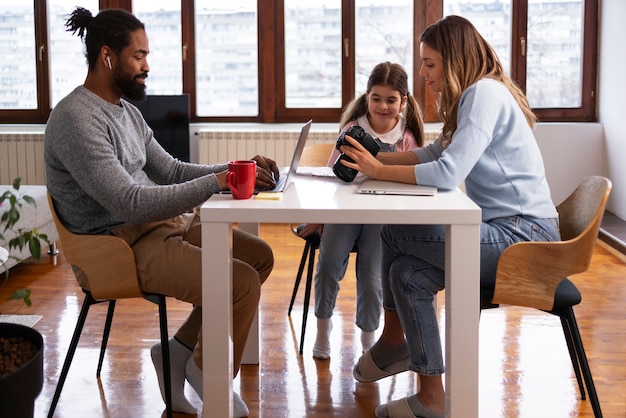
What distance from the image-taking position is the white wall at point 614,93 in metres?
5.27

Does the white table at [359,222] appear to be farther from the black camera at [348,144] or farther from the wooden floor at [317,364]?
the wooden floor at [317,364]

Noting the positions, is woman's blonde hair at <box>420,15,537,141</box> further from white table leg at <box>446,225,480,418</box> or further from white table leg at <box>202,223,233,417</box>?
white table leg at <box>202,223,233,417</box>

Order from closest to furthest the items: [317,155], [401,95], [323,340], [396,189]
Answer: [396,189], [323,340], [401,95], [317,155]

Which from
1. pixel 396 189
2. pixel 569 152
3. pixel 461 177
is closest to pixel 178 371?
pixel 396 189

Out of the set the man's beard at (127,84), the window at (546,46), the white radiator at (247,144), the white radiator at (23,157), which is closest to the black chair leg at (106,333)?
the man's beard at (127,84)

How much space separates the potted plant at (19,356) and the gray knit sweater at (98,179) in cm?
44

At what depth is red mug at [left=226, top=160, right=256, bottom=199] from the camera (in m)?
2.10

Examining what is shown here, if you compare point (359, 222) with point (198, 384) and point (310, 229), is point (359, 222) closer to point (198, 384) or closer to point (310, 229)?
point (198, 384)

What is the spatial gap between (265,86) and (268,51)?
242 millimetres

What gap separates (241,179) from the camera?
6.91 ft

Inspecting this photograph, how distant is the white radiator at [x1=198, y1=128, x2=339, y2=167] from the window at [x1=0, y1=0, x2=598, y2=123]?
338 mm

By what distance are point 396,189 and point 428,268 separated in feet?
0.82

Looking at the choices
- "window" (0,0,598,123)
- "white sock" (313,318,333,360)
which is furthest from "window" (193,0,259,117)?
"white sock" (313,318,333,360)

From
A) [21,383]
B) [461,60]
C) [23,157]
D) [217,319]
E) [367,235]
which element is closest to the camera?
[21,383]
